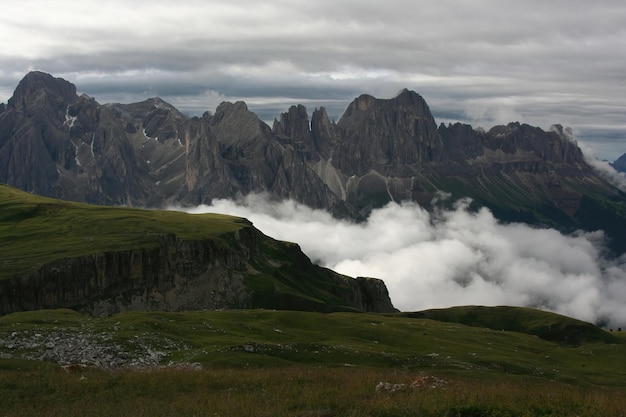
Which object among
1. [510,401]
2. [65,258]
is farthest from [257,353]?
[65,258]

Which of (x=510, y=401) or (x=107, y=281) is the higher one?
(x=510, y=401)

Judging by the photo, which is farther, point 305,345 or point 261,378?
point 305,345

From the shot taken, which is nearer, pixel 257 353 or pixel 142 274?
pixel 257 353

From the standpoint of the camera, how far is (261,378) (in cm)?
4431

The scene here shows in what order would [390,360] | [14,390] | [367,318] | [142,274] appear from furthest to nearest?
[142,274] < [367,318] < [390,360] < [14,390]

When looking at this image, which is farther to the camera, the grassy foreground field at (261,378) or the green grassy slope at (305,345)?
the green grassy slope at (305,345)

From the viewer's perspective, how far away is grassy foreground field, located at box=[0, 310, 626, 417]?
34.2 metres

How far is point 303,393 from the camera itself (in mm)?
38500

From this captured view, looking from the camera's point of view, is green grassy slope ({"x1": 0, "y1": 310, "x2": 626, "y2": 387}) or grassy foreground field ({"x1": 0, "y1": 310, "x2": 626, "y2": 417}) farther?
green grassy slope ({"x1": 0, "y1": 310, "x2": 626, "y2": 387})

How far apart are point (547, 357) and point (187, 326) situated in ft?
219

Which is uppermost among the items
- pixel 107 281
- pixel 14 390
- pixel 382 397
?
pixel 382 397

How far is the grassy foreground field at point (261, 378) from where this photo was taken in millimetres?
34188

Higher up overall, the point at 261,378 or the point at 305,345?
the point at 261,378

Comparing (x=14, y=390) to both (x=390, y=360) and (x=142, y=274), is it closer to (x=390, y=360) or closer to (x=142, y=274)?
(x=390, y=360)
